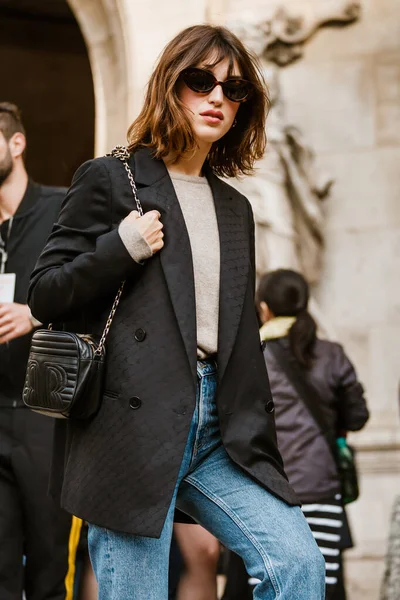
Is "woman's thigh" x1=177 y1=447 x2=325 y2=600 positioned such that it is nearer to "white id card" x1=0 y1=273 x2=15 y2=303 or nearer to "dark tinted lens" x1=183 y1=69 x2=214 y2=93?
"dark tinted lens" x1=183 y1=69 x2=214 y2=93

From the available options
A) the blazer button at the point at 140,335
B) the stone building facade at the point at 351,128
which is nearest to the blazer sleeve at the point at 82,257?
the blazer button at the point at 140,335

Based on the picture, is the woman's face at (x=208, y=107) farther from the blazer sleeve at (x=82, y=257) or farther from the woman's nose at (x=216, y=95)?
the blazer sleeve at (x=82, y=257)

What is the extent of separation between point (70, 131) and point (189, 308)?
776cm

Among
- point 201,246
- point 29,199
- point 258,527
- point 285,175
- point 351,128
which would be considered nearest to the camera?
point 258,527

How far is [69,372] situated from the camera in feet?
9.65

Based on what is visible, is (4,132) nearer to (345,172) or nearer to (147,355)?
(147,355)

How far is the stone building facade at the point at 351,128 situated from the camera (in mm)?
8578

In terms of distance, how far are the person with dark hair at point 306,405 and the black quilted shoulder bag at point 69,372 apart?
8.12 ft

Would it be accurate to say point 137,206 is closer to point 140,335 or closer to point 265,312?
point 140,335

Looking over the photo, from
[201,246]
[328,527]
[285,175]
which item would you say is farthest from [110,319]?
[285,175]

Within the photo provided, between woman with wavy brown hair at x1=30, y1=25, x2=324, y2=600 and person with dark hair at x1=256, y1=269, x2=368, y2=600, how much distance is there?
236cm

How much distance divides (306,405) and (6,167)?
1.79 m

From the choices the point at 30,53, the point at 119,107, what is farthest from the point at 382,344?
the point at 30,53

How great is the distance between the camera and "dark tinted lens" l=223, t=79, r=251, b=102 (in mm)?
3168
